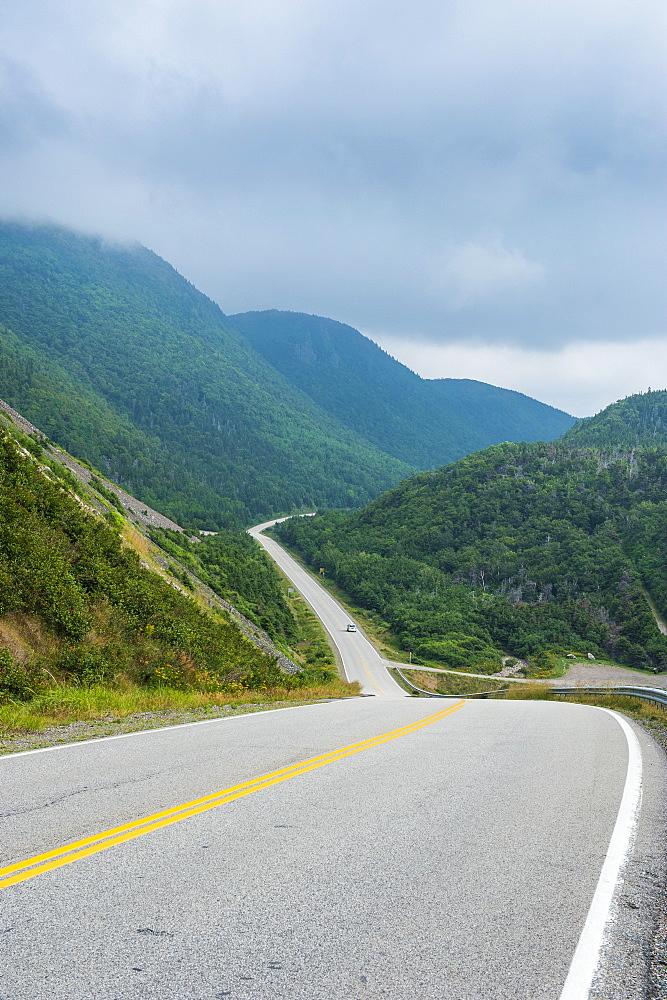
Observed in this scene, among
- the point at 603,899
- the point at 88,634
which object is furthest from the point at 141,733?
the point at 603,899

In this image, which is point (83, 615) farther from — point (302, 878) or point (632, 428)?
point (632, 428)

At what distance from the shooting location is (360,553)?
112 metres

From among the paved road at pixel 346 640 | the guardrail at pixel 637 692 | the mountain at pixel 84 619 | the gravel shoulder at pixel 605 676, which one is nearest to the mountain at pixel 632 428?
the paved road at pixel 346 640

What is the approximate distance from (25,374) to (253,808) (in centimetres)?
20204

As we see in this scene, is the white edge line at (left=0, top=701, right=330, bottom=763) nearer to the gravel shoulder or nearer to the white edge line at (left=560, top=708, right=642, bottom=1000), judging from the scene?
the white edge line at (left=560, top=708, right=642, bottom=1000)

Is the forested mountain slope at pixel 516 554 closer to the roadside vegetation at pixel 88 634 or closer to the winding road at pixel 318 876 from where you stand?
the roadside vegetation at pixel 88 634

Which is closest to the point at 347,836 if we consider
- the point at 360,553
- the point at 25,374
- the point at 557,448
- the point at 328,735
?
the point at 328,735

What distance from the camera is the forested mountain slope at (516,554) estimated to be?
7669cm

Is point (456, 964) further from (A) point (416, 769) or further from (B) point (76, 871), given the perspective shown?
(A) point (416, 769)

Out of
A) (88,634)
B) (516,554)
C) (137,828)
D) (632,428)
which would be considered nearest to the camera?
(137,828)

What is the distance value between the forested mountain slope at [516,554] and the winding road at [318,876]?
6338cm

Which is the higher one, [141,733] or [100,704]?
[141,733]

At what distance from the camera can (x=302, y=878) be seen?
3732 millimetres

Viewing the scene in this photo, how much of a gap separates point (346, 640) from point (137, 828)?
64.8 meters
